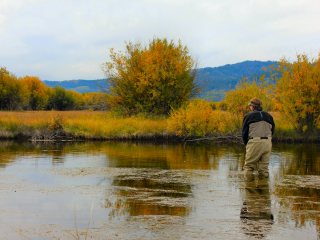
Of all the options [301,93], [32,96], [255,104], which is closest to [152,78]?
[301,93]

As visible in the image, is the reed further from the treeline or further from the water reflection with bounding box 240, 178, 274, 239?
the treeline

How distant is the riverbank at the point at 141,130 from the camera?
33.4 metres

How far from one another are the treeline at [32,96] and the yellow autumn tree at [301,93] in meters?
28.7

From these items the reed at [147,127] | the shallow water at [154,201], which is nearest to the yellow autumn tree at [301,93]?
the reed at [147,127]

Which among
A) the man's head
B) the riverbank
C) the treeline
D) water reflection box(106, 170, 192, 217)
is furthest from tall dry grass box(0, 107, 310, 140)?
→ the treeline

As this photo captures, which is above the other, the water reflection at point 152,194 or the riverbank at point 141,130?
the riverbank at point 141,130

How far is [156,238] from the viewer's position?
8383 mm

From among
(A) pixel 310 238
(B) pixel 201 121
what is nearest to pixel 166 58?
(B) pixel 201 121

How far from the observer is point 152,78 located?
3888cm

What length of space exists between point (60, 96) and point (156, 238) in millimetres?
70000

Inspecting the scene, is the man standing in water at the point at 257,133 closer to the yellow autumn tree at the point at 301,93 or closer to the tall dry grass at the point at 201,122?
the tall dry grass at the point at 201,122

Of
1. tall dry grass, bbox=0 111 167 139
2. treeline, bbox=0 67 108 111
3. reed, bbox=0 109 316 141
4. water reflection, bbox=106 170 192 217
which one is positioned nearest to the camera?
water reflection, bbox=106 170 192 217

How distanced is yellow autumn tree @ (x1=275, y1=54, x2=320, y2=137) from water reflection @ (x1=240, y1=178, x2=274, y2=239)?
21.1 m

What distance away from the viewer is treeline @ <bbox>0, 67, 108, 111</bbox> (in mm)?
65500
